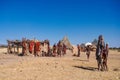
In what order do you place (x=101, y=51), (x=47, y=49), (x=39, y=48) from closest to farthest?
(x=101, y=51) → (x=39, y=48) → (x=47, y=49)

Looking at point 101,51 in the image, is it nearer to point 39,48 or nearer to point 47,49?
point 39,48

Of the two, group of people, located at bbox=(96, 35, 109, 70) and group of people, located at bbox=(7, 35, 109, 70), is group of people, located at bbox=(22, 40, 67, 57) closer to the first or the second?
group of people, located at bbox=(7, 35, 109, 70)

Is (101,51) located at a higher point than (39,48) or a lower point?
lower

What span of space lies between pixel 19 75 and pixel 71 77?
2.85 metres

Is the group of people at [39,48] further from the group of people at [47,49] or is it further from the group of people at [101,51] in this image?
the group of people at [101,51]

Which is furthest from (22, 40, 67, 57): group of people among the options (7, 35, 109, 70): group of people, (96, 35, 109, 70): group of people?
(96, 35, 109, 70): group of people

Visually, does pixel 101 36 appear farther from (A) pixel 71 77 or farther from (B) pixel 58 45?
(B) pixel 58 45

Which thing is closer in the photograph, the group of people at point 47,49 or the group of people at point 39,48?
the group of people at point 47,49

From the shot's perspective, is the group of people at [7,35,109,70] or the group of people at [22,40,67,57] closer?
the group of people at [7,35,109,70]

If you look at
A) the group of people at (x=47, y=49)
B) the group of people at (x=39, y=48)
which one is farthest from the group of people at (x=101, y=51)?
the group of people at (x=39, y=48)

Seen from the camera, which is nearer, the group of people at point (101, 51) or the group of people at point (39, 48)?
the group of people at point (101, 51)

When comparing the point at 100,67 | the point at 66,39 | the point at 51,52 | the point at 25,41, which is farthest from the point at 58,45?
the point at 66,39

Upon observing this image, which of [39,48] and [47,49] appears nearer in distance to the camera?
[39,48]

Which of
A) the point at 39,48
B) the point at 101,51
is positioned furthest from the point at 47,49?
the point at 101,51
